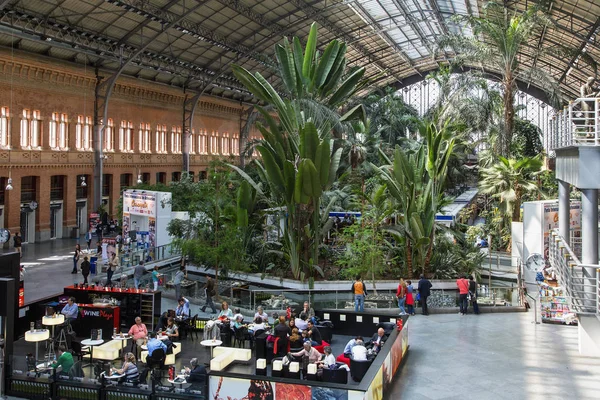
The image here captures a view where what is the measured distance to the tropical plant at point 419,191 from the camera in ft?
62.4

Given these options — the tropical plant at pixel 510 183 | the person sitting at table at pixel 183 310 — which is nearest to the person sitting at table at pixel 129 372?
the person sitting at table at pixel 183 310

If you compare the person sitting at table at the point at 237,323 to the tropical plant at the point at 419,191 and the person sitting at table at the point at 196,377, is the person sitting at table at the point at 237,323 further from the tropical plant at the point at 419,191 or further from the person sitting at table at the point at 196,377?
the tropical plant at the point at 419,191

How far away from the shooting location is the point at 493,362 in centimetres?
1167

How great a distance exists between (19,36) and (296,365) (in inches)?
858

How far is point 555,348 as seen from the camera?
12578mm

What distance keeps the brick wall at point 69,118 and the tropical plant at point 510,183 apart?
1082cm

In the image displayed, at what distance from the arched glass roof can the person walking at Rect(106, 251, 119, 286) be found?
371 inches

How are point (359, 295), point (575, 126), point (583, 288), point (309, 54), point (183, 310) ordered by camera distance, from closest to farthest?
point (575, 126)
point (583, 288)
point (183, 310)
point (359, 295)
point (309, 54)

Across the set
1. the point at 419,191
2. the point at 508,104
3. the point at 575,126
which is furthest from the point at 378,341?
the point at 508,104

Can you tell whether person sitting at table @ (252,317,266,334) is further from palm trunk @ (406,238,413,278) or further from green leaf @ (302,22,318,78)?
green leaf @ (302,22,318,78)

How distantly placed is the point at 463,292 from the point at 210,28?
25.5 metres

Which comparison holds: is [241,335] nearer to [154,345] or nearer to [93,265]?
[154,345]

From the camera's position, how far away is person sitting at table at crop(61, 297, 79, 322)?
44.1 feet

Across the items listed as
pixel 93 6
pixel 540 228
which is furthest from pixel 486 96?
pixel 93 6
